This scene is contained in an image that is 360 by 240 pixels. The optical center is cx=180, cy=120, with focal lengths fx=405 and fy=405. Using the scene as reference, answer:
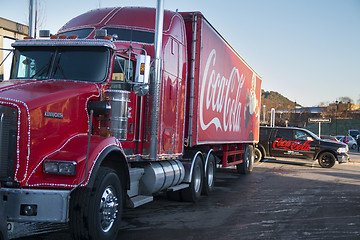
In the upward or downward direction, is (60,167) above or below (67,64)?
below

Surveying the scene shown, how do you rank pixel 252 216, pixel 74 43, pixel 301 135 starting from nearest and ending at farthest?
pixel 74 43
pixel 252 216
pixel 301 135

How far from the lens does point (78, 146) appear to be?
4.99 meters

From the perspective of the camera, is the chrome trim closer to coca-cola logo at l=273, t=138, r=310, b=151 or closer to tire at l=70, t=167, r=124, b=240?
tire at l=70, t=167, r=124, b=240

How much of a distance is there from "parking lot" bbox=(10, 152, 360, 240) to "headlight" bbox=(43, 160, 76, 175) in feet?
4.72

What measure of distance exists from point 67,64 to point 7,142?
1.83 metres

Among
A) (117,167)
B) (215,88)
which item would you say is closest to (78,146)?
(117,167)

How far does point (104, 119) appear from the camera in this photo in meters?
5.85

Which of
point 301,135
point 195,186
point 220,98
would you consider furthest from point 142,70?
point 301,135

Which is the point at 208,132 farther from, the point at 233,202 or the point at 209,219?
the point at 209,219

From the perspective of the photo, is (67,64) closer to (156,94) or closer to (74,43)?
(74,43)

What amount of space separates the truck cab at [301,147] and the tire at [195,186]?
1171 cm

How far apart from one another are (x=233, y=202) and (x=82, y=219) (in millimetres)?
5324

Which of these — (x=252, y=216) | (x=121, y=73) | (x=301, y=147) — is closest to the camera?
(x=121, y=73)

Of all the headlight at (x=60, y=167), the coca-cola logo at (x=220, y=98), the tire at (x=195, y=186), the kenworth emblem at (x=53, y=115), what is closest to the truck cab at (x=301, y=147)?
the coca-cola logo at (x=220, y=98)
